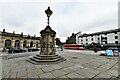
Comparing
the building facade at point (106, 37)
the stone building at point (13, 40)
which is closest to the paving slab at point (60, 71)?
the stone building at point (13, 40)

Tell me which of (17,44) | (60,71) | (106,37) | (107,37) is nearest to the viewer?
(60,71)

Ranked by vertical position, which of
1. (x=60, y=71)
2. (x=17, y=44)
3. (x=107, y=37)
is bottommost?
(x=60, y=71)

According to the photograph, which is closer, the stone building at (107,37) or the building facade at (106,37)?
the stone building at (107,37)

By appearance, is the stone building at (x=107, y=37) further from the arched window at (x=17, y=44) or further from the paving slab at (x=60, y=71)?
the arched window at (x=17, y=44)

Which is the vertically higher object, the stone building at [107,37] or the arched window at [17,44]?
the stone building at [107,37]

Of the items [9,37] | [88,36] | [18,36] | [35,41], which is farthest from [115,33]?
[9,37]

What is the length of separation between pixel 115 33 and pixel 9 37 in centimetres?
4552

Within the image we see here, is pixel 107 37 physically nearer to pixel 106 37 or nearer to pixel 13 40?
pixel 106 37

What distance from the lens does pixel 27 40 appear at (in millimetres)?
40438

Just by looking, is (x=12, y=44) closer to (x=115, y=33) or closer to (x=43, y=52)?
(x=43, y=52)

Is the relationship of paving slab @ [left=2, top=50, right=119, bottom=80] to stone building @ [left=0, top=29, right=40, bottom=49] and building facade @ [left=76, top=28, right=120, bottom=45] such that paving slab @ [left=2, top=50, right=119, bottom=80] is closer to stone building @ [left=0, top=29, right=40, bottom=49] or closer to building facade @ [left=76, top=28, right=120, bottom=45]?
stone building @ [left=0, top=29, right=40, bottom=49]

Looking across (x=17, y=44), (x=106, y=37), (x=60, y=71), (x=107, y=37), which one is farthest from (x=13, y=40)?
(x=107, y=37)

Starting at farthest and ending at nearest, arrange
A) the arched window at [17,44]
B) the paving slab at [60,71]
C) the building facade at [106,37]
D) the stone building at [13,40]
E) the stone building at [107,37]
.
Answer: the arched window at [17,44] < the building facade at [106,37] < the stone building at [107,37] < the stone building at [13,40] < the paving slab at [60,71]

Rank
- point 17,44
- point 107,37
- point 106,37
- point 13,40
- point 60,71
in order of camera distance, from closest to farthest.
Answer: point 60,71 → point 13,40 → point 107,37 → point 106,37 → point 17,44
